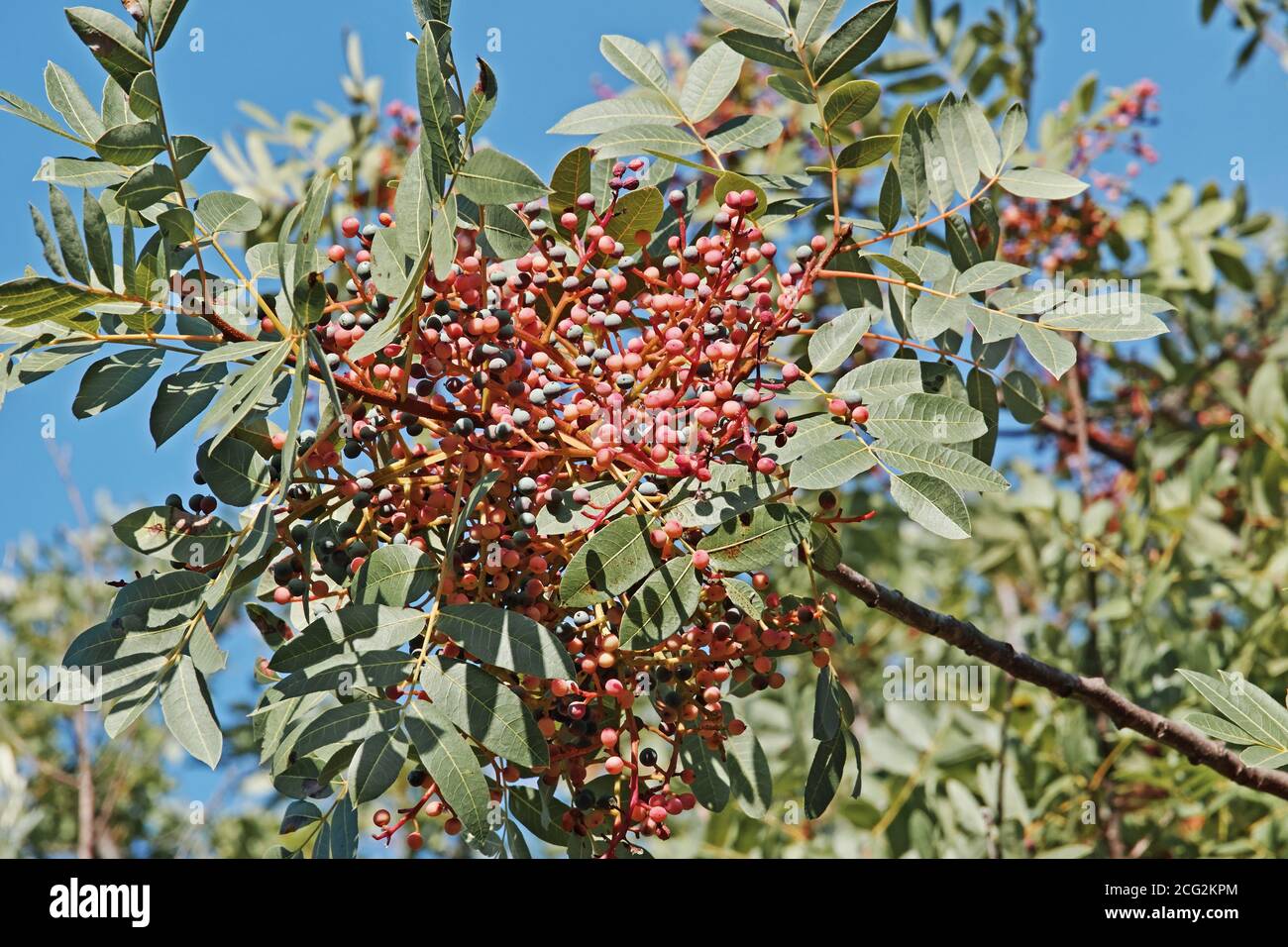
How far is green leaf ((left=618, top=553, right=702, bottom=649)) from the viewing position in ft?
5.24

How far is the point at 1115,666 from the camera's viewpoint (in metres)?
3.21

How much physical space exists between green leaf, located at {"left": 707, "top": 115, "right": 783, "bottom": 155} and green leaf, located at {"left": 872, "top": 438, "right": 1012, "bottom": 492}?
0.59 meters

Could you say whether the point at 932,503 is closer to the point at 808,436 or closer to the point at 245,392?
the point at 808,436

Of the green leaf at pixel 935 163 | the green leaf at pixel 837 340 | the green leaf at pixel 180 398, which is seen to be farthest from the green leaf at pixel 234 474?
the green leaf at pixel 935 163

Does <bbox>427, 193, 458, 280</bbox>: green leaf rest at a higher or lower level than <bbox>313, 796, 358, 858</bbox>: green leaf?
higher

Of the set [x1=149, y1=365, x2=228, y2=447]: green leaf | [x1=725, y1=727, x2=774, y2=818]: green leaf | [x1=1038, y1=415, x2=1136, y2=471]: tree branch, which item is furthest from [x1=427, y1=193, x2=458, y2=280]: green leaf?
[x1=1038, y1=415, x2=1136, y2=471]: tree branch

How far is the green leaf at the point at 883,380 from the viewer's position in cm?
179

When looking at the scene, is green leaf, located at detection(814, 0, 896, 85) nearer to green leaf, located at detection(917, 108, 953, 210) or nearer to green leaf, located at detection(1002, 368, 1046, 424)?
green leaf, located at detection(917, 108, 953, 210)

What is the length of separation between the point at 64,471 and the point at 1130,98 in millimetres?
4461

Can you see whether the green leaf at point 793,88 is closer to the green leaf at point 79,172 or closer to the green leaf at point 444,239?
the green leaf at point 444,239

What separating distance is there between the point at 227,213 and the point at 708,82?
82 centimetres
